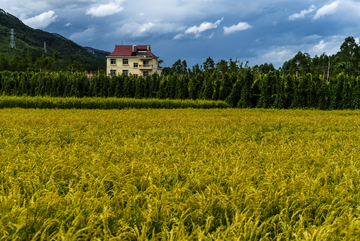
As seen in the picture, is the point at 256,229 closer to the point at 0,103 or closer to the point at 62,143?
the point at 62,143

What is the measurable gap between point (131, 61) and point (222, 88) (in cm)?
3914

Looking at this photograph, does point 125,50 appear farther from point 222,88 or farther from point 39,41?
point 39,41

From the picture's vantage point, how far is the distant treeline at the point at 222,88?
691 inches

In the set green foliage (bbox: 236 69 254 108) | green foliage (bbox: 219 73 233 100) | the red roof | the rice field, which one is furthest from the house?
the rice field

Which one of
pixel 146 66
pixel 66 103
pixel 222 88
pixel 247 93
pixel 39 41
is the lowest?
pixel 66 103

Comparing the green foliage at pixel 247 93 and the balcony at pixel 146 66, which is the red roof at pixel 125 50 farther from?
the green foliage at pixel 247 93

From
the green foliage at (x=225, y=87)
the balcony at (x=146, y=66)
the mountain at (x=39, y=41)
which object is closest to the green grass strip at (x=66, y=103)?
the green foliage at (x=225, y=87)

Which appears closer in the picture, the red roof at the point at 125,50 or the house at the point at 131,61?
the house at the point at 131,61

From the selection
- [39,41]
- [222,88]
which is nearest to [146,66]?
[222,88]

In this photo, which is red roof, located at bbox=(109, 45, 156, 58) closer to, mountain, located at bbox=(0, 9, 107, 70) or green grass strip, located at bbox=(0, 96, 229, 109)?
mountain, located at bbox=(0, 9, 107, 70)

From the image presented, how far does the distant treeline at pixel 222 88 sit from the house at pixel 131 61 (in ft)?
98.4

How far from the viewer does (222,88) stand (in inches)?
750

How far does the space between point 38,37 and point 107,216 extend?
138226 mm

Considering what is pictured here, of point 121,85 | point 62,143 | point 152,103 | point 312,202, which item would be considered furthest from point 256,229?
point 121,85
